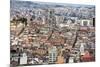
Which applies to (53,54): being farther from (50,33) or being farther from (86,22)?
(86,22)

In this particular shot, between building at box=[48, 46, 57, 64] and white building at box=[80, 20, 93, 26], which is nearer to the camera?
building at box=[48, 46, 57, 64]

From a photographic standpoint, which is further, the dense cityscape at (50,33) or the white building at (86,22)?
the white building at (86,22)

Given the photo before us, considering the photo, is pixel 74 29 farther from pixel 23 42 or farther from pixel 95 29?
pixel 23 42

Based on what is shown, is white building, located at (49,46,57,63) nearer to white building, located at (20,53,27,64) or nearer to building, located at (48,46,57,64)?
building, located at (48,46,57,64)

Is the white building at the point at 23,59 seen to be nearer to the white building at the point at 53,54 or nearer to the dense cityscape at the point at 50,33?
the dense cityscape at the point at 50,33

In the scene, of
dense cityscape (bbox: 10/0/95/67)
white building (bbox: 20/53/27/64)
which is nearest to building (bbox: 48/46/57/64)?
dense cityscape (bbox: 10/0/95/67)

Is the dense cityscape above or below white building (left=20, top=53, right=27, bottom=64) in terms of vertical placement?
above

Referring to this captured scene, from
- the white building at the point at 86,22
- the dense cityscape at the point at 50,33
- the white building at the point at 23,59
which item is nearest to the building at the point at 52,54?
the dense cityscape at the point at 50,33

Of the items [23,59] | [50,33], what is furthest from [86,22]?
[23,59]
